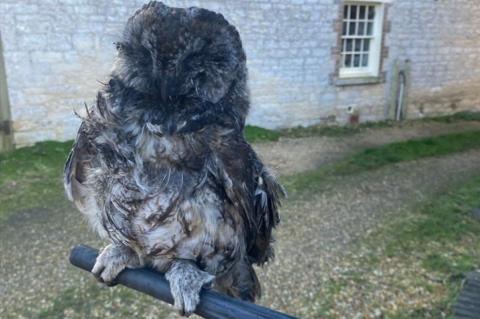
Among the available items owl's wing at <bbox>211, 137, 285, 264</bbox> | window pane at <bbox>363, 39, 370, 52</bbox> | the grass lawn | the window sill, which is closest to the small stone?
the grass lawn

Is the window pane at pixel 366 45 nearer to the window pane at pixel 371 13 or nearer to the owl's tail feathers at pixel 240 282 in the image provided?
the window pane at pixel 371 13

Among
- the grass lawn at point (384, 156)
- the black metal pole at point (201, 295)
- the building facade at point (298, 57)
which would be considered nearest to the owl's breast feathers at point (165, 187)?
the black metal pole at point (201, 295)

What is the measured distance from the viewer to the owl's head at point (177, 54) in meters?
1.65

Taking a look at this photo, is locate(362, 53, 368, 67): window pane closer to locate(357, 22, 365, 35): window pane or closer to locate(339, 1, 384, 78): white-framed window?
locate(339, 1, 384, 78): white-framed window

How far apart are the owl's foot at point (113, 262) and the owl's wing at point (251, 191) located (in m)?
0.46

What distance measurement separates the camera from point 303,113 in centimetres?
1071

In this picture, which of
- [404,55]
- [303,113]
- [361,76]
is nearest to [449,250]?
[303,113]

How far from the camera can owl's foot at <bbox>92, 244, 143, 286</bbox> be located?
1.89 meters

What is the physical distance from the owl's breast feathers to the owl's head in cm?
14

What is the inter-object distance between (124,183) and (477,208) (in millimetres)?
5703

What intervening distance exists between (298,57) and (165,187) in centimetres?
880

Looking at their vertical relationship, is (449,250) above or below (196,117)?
below

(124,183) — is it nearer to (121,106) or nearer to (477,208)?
(121,106)

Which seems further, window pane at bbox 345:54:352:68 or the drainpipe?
the drainpipe
